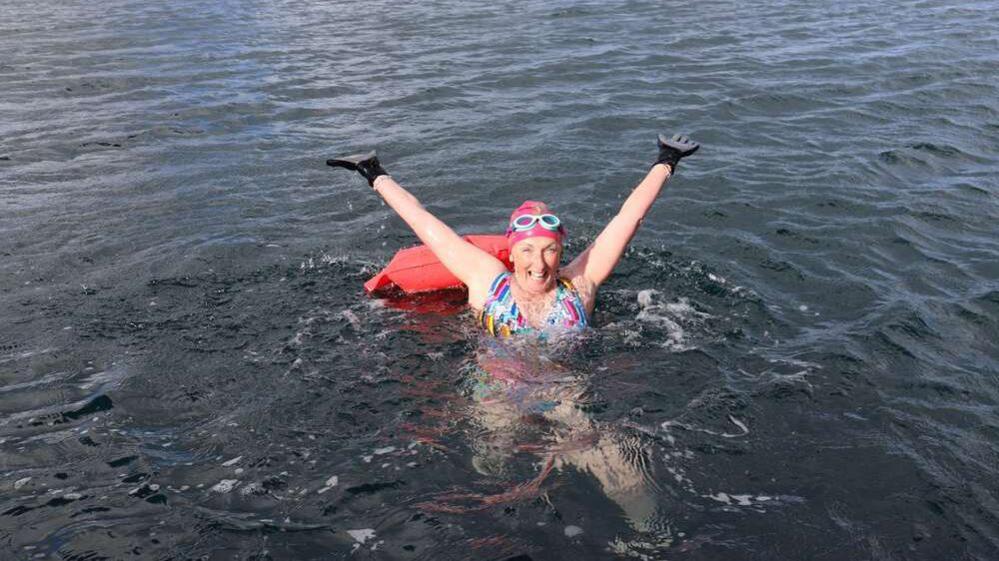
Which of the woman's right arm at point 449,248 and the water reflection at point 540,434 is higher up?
the woman's right arm at point 449,248

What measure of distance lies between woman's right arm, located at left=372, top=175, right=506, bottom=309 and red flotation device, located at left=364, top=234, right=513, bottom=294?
53 cm

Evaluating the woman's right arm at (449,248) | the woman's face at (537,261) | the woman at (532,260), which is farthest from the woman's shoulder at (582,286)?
the woman's right arm at (449,248)

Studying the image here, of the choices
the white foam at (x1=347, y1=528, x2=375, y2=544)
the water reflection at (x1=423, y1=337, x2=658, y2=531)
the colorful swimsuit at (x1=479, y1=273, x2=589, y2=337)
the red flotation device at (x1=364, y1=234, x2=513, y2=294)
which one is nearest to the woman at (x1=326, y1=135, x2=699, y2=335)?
the colorful swimsuit at (x1=479, y1=273, x2=589, y2=337)

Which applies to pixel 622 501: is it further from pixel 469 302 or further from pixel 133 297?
pixel 133 297

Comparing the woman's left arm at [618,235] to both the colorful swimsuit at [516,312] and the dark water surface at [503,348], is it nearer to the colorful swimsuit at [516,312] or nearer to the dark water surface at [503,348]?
the colorful swimsuit at [516,312]

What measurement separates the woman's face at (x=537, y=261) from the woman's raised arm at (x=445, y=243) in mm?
372

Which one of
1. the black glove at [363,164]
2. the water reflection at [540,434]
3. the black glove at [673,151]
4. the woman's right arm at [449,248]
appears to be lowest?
the water reflection at [540,434]

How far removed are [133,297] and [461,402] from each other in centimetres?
362

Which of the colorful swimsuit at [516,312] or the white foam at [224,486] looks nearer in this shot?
the white foam at [224,486]

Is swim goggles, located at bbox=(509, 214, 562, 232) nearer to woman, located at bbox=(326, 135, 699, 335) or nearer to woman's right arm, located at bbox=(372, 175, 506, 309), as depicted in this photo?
woman, located at bbox=(326, 135, 699, 335)

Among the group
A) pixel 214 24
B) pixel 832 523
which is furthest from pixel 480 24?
pixel 832 523

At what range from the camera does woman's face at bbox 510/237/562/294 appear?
6.72 m

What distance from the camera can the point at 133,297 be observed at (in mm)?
7906

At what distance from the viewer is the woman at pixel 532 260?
6789mm
